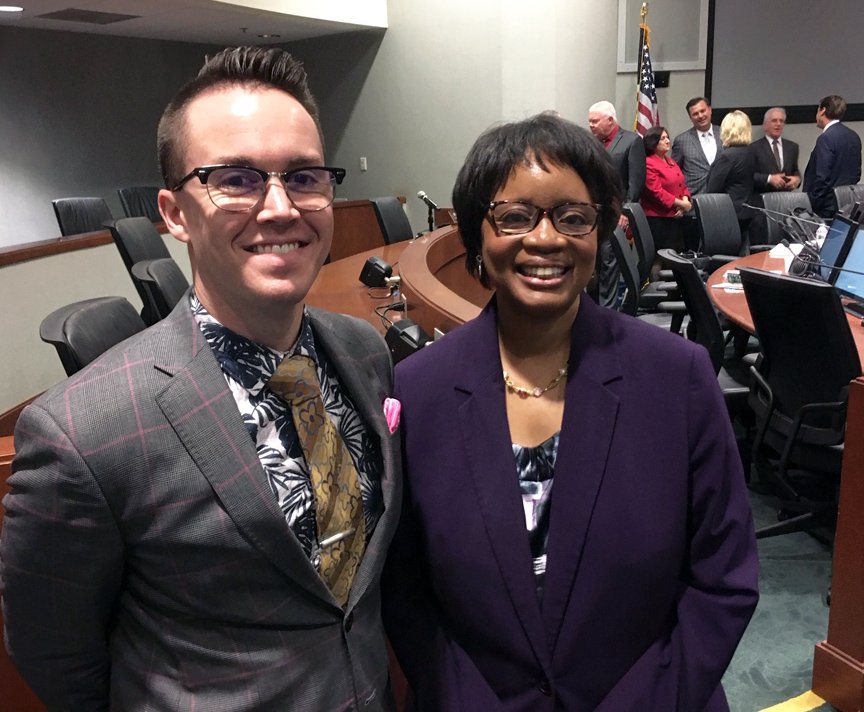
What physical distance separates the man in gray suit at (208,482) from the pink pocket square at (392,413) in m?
0.13

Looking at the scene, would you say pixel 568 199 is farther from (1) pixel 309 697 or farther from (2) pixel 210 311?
(1) pixel 309 697

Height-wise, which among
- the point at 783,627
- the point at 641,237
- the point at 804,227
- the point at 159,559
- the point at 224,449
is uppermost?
the point at 224,449

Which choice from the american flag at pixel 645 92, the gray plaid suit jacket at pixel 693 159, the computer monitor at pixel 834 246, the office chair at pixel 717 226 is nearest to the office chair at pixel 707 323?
the computer monitor at pixel 834 246

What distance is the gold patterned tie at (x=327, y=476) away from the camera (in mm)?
982

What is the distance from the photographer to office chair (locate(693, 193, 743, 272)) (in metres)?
5.82

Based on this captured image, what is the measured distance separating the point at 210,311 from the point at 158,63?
967 cm

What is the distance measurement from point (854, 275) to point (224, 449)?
136 inches

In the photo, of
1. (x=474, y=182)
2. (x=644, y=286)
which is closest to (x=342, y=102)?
(x=644, y=286)

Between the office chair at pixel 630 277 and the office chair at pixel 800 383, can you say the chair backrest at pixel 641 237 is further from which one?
the office chair at pixel 800 383

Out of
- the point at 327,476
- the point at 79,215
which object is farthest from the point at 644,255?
the point at 79,215

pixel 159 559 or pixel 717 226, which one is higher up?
pixel 159 559

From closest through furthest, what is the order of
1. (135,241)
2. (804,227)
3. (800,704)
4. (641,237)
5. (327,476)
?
(327,476) < (800,704) < (804,227) < (135,241) < (641,237)

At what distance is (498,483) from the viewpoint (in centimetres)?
114

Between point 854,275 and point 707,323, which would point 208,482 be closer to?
point 707,323
